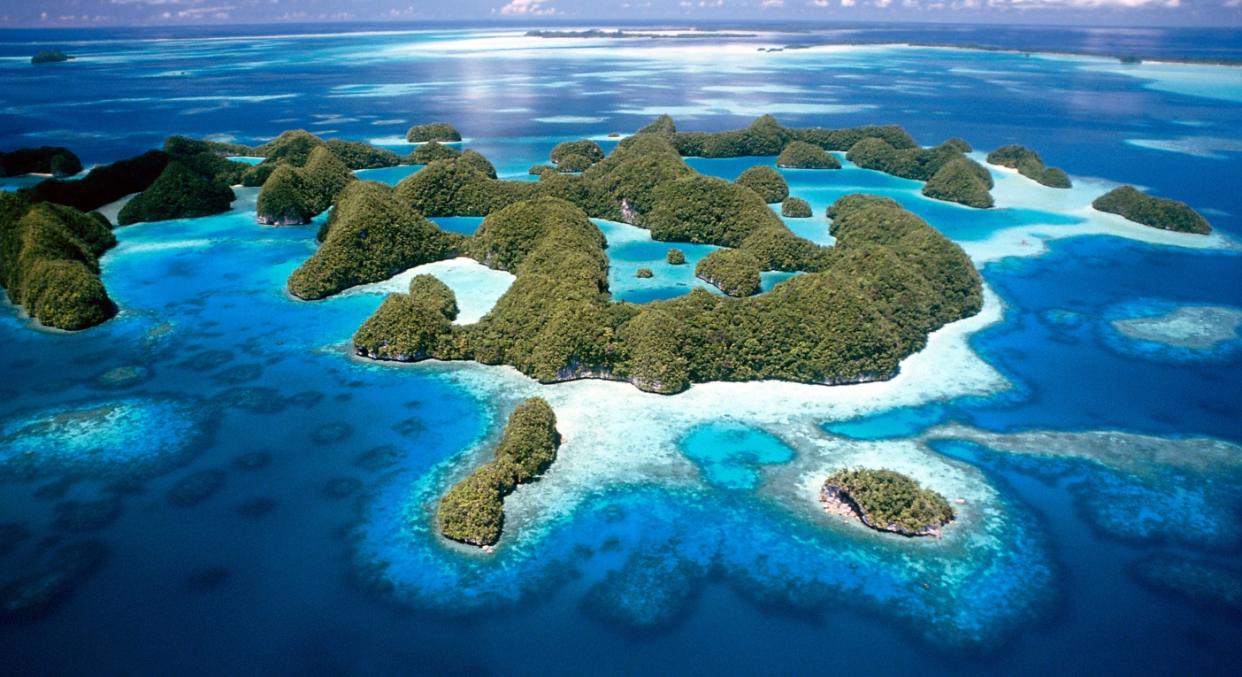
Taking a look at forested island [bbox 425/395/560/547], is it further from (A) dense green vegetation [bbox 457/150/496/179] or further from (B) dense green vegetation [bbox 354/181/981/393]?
(A) dense green vegetation [bbox 457/150/496/179]

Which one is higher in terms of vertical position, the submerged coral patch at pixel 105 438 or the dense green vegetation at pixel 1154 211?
the dense green vegetation at pixel 1154 211

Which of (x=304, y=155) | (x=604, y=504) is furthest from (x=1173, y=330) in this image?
(x=304, y=155)

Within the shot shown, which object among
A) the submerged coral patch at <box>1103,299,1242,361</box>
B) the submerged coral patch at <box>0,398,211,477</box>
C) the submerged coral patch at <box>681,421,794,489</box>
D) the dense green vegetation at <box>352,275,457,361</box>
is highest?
the dense green vegetation at <box>352,275,457,361</box>

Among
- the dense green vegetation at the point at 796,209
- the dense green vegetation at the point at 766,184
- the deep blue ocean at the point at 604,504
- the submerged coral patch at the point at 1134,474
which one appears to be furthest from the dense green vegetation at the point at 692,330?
the dense green vegetation at the point at 766,184

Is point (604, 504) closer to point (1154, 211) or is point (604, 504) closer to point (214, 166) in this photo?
point (1154, 211)

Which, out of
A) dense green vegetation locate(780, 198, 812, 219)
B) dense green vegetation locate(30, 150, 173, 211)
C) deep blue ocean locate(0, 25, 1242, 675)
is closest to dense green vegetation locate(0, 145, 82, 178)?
dense green vegetation locate(30, 150, 173, 211)

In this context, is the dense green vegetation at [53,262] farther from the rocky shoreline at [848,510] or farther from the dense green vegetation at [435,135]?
the dense green vegetation at [435,135]
